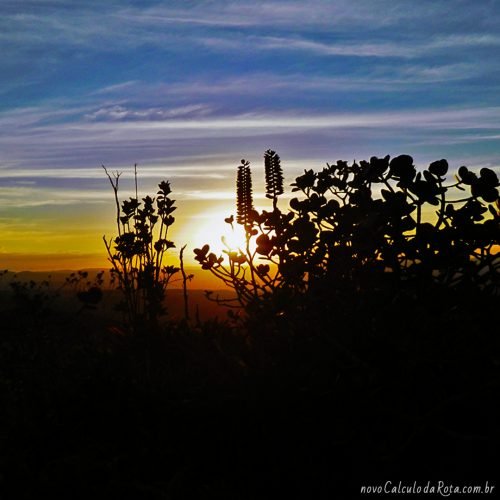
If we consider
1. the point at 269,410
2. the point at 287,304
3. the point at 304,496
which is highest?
the point at 287,304

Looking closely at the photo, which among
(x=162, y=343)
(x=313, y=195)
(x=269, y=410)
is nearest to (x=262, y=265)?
(x=313, y=195)

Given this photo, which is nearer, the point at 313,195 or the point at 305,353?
the point at 305,353

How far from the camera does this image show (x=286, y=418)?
3215 millimetres

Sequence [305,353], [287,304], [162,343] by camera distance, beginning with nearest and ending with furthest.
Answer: [305,353] < [287,304] < [162,343]

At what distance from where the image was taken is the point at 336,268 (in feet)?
16.5

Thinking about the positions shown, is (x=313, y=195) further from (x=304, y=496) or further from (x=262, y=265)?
(x=304, y=496)

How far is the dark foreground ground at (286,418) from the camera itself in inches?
115

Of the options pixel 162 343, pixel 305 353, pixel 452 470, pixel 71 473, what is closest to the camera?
pixel 452 470

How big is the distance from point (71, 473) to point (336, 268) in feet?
8.72

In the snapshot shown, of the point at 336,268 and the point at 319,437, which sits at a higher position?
the point at 336,268

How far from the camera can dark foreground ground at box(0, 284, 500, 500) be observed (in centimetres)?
293

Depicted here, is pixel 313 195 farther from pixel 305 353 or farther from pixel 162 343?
pixel 305 353

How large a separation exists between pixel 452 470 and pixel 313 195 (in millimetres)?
3280

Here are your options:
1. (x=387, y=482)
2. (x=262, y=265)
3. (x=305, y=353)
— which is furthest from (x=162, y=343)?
(x=387, y=482)
